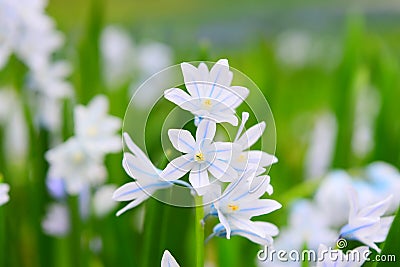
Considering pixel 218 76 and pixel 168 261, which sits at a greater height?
pixel 218 76

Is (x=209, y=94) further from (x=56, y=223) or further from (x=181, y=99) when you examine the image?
(x=56, y=223)

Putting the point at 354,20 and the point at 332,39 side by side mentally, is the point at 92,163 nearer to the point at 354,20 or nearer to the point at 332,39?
the point at 354,20

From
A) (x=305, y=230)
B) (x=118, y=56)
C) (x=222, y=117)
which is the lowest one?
(x=305, y=230)

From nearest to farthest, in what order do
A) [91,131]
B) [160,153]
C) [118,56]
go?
[91,131]
[160,153]
[118,56]

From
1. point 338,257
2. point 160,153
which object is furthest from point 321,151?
point 338,257

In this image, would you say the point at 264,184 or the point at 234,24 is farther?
the point at 234,24

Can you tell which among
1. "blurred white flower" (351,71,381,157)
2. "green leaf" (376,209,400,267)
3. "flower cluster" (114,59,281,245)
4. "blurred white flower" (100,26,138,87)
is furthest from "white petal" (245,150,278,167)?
"blurred white flower" (100,26,138,87)

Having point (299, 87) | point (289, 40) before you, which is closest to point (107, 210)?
point (299, 87)
